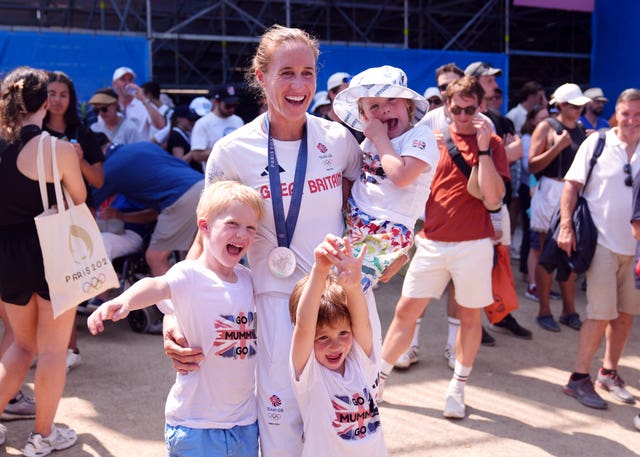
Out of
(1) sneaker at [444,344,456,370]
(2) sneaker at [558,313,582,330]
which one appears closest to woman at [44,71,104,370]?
(1) sneaker at [444,344,456,370]

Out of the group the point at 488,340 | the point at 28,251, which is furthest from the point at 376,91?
the point at 488,340

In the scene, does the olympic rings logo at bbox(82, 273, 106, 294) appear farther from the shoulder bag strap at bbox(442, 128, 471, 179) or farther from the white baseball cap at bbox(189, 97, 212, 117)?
the white baseball cap at bbox(189, 97, 212, 117)

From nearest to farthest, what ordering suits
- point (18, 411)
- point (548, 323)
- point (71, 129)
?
point (18, 411)
point (71, 129)
point (548, 323)

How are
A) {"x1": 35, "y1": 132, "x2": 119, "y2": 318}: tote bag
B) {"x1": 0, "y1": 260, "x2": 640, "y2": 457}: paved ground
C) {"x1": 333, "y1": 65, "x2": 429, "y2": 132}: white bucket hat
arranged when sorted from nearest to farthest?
{"x1": 333, "y1": 65, "x2": 429, "y2": 132}: white bucket hat → {"x1": 35, "y1": 132, "x2": 119, "y2": 318}: tote bag → {"x1": 0, "y1": 260, "x2": 640, "y2": 457}: paved ground

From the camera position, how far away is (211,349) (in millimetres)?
2312

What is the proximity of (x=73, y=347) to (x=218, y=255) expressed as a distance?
10.0 ft

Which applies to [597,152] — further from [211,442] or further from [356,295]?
[211,442]

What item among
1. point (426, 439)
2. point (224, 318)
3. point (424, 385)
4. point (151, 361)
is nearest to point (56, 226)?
point (224, 318)

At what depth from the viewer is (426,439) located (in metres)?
3.91

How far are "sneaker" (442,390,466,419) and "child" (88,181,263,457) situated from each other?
2.11m

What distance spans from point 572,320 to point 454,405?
2387 millimetres

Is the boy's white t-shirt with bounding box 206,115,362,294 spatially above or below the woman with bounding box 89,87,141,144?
below

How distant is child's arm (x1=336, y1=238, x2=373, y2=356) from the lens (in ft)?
6.57

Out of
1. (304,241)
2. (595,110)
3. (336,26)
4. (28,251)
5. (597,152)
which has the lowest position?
(28,251)
